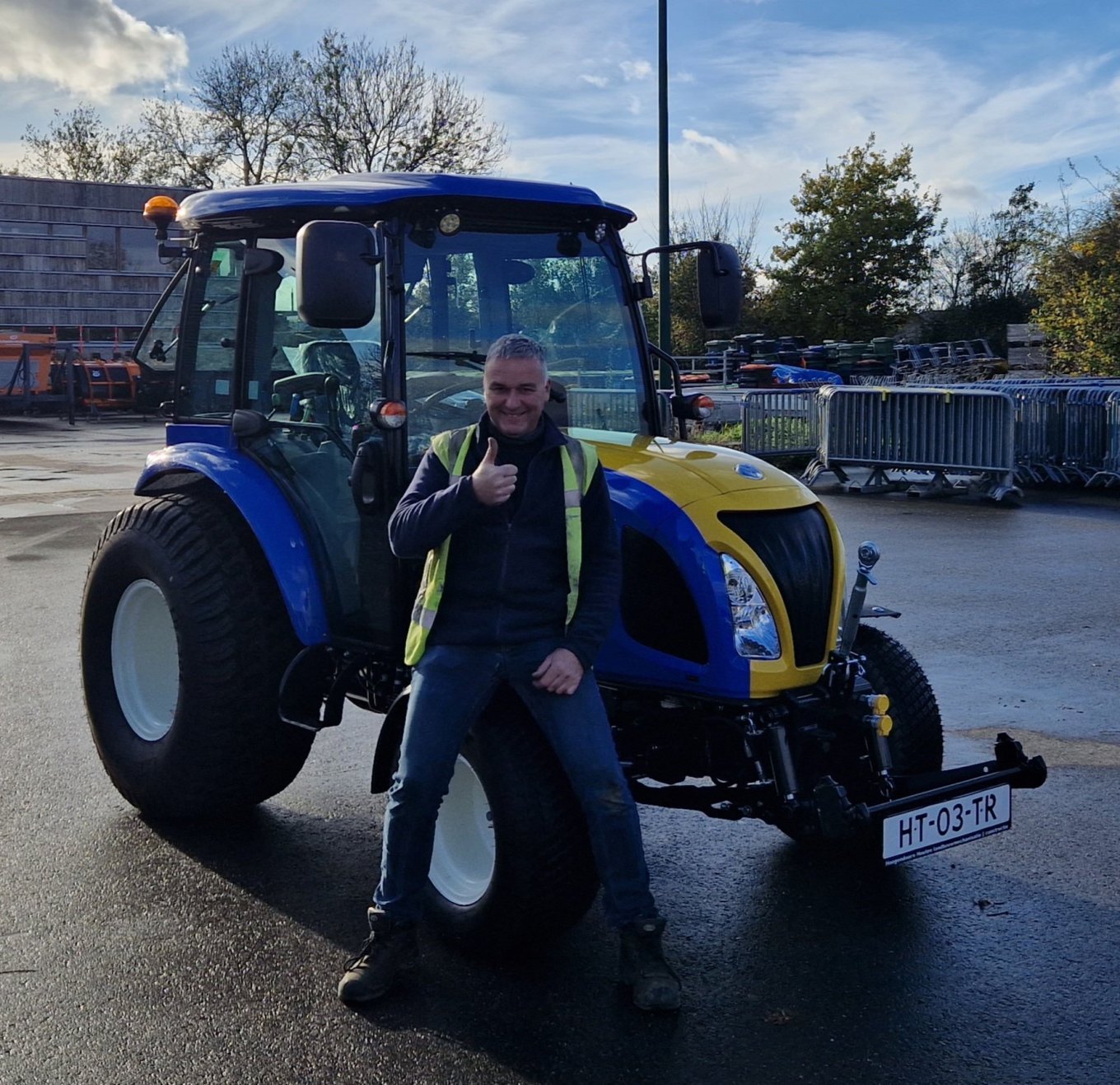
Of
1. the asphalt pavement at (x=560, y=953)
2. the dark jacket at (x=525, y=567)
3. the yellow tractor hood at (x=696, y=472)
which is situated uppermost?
the yellow tractor hood at (x=696, y=472)

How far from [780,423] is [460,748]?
15283 mm

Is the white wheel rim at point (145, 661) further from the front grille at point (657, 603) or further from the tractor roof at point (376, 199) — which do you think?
the front grille at point (657, 603)

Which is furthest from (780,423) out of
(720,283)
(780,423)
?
(720,283)

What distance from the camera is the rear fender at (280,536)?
4.70 metres

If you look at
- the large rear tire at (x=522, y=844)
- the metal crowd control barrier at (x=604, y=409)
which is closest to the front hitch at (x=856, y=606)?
the metal crowd control barrier at (x=604, y=409)

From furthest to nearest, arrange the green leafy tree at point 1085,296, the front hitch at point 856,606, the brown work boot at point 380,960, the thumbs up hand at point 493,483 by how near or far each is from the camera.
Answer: the green leafy tree at point 1085,296 < the front hitch at point 856,606 < the brown work boot at point 380,960 < the thumbs up hand at point 493,483

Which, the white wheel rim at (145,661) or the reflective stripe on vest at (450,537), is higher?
the reflective stripe on vest at (450,537)

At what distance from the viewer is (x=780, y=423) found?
61.0 feet

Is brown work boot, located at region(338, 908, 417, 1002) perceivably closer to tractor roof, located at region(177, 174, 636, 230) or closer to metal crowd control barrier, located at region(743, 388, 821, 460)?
tractor roof, located at region(177, 174, 636, 230)

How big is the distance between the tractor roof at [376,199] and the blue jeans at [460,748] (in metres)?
1.54

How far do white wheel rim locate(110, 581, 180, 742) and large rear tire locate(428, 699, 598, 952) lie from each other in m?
1.84

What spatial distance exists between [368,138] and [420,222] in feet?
135

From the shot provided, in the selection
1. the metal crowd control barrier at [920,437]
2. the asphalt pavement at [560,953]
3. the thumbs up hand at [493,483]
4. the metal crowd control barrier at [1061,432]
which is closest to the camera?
the asphalt pavement at [560,953]

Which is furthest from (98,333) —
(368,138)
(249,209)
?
(249,209)
